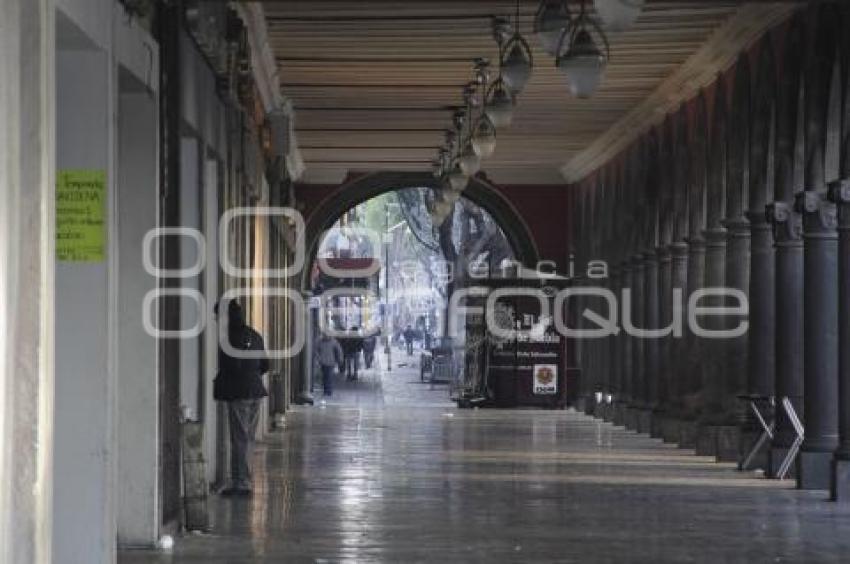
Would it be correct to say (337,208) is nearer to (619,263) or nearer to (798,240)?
(619,263)

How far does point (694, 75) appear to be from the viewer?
20078mm

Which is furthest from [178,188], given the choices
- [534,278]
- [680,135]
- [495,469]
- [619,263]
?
[534,278]

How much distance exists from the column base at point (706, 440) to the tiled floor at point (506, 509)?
0.98ft

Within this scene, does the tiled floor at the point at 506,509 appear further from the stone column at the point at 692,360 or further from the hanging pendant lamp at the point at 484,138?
the hanging pendant lamp at the point at 484,138

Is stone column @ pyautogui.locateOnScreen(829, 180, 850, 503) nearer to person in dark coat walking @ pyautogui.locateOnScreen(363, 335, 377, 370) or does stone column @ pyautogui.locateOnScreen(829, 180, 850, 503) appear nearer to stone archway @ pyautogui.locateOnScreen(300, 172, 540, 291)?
stone archway @ pyautogui.locateOnScreen(300, 172, 540, 291)

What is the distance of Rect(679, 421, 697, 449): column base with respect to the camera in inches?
800

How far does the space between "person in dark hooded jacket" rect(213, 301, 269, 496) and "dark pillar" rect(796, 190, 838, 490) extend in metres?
4.52

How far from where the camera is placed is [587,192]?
31.0 metres

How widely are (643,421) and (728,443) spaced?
574 cm

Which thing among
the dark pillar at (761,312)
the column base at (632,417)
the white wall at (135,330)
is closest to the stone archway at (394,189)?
the column base at (632,417)

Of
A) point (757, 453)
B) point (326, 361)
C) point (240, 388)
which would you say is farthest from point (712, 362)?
point (326, 361)

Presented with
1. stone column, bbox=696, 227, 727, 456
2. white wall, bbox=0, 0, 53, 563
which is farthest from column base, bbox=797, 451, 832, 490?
white wall, bbox=0, 0, 53, 563

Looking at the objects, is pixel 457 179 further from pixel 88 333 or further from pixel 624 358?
pixel 88 333

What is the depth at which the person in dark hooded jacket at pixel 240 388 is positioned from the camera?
43.9ft
